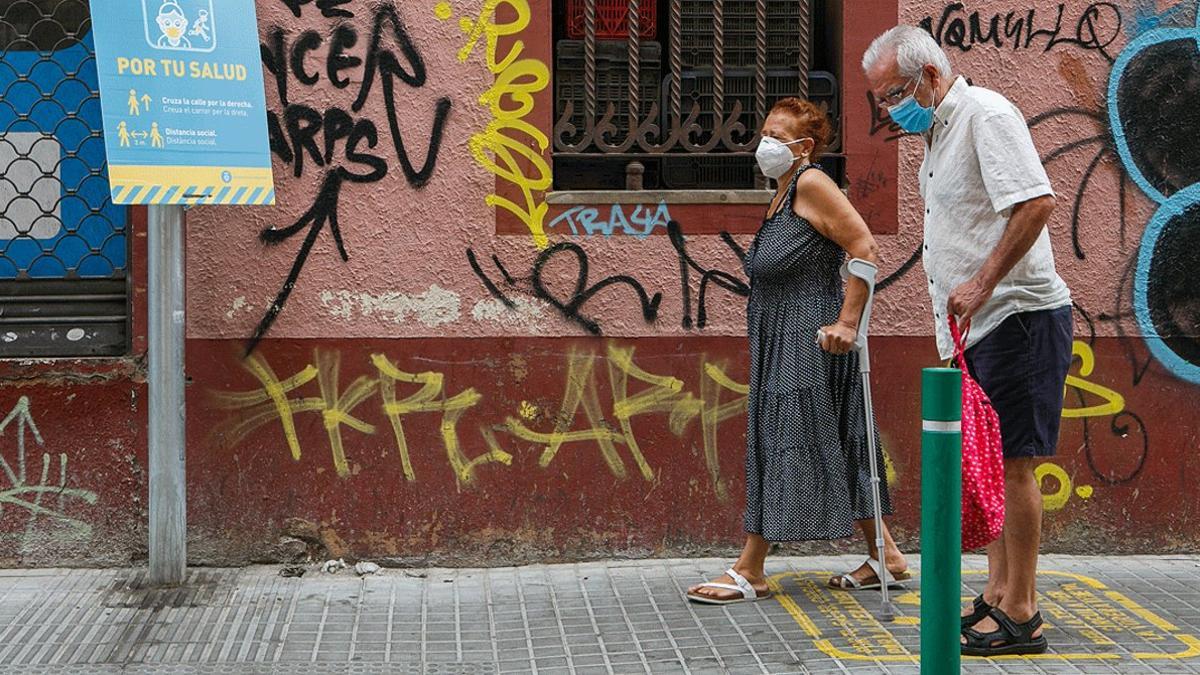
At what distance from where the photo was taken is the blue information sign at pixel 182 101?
17.0 ft

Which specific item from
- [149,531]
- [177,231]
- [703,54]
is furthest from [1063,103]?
[149,531]

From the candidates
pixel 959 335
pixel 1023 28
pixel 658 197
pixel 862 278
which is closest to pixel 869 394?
pixel 862 278

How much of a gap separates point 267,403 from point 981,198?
9.39 ft

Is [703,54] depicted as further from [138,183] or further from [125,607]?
[125,607]

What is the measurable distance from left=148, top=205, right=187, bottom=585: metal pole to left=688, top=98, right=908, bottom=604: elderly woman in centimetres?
196

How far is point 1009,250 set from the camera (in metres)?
4.49

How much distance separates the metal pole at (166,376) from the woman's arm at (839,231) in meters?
2.28

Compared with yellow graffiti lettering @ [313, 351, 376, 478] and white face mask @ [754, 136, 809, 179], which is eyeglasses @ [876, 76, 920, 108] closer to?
white face mask @ [754, 136, 809, 179]

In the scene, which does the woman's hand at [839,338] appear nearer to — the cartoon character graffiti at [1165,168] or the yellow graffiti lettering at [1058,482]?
the yellow graffiti lettering at [1058,482]

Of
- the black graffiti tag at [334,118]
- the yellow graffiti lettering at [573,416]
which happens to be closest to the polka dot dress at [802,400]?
the yellow graffiti lettering at [573,416]

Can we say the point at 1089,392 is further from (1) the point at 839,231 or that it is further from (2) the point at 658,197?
(2) the point at 658,197

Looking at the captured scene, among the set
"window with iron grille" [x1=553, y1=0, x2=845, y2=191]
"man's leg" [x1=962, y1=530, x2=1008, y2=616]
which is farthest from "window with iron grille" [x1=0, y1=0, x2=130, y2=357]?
"man's leg" [x1=962, y1=530, x2=1008, y2=616]

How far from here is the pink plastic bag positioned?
14.6 ft

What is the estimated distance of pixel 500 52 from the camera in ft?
19.3
